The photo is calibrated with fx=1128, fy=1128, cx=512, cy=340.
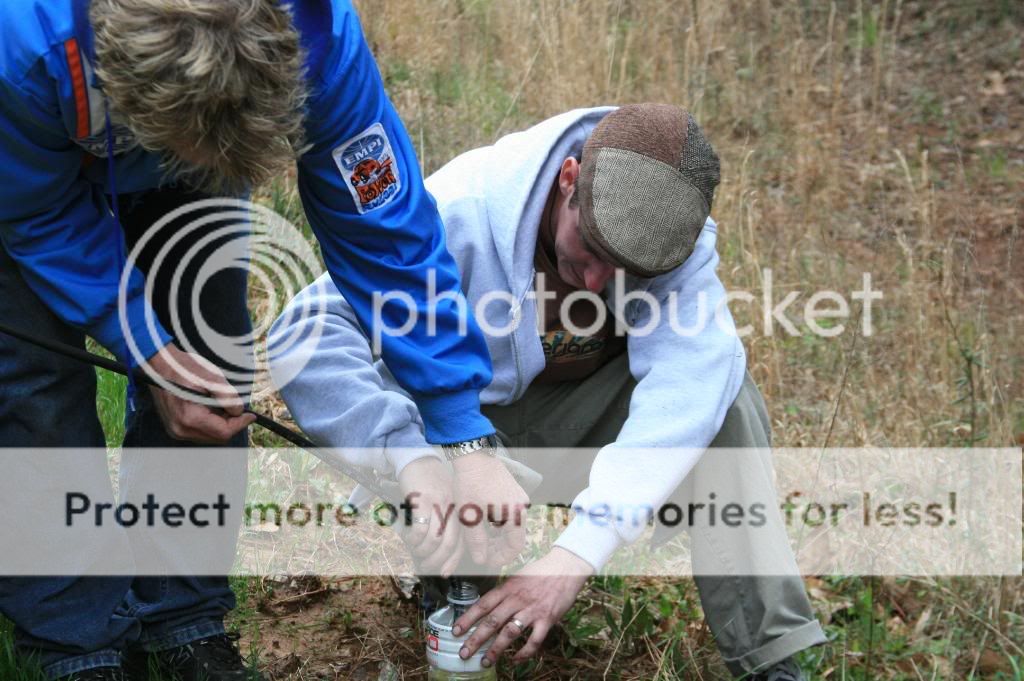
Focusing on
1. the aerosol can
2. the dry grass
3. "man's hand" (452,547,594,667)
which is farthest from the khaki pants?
the aerosol can

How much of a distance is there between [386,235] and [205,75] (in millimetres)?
628

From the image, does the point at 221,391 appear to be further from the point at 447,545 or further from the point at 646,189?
the point at 646,189

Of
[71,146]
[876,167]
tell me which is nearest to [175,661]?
[71,146]

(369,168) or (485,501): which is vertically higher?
(369,168)

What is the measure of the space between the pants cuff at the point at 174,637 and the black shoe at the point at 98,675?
0.15m

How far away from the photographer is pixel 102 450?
2330 millimetres

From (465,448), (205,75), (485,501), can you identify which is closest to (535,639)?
(485,501)

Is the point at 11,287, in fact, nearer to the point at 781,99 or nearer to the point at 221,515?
the point at 221,515

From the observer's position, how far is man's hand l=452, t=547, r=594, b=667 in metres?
2.30

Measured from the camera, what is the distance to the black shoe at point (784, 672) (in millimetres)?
2643

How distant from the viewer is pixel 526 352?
2.80m

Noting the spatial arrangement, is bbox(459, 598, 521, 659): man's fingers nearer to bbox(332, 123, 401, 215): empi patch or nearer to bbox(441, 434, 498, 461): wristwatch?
bbox(441, 434, 498, 461): wristwatch

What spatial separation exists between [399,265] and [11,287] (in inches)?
28.6

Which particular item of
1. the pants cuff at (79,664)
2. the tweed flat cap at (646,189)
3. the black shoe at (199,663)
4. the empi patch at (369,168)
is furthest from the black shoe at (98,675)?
the tweed flat cap at (646,189)
